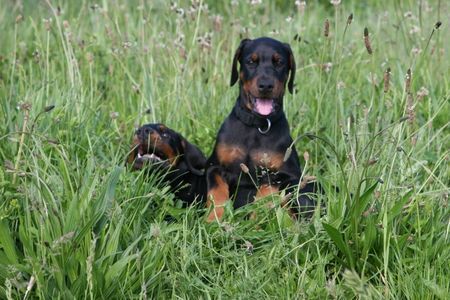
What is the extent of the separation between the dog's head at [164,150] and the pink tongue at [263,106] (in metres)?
0.58

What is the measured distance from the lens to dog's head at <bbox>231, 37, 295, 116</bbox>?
4746 mm

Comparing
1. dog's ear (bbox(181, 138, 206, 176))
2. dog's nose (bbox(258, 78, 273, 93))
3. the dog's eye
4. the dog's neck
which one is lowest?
dog's ear (bbox(181, 138, 206, 176))

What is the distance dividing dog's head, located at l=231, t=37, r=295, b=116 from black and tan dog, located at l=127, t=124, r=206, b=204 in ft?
1.92

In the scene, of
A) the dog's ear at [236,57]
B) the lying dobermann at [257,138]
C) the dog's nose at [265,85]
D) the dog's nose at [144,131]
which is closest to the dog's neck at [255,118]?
the lying dobermann at [257,138]

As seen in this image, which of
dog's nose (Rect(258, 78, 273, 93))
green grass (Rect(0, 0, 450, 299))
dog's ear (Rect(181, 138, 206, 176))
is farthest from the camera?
dog's ear (Rect(181, 138, 206, 176))

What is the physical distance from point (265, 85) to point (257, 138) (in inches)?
12.4

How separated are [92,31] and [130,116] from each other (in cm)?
224

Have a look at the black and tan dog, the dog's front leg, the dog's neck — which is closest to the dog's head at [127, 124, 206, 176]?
the black and tan dog

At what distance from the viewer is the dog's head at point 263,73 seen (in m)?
4.75

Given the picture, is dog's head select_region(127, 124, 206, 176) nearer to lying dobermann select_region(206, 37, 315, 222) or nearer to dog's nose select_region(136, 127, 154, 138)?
dog's nose select_region(136, 127, 154, 138)

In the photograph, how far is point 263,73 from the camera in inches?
188

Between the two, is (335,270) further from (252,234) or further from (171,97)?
(171,97)

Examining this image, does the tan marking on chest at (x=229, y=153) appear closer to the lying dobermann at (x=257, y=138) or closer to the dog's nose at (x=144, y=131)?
the lying dobermann at (x=257, y=138)

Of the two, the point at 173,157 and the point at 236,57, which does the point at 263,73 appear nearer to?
the point at 236,57
